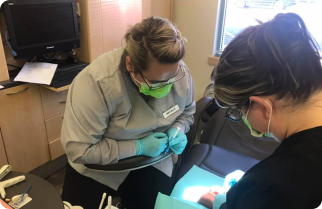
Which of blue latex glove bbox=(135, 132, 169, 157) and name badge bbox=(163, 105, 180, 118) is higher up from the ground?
name badge bbox=(163, 105, 180, 118)

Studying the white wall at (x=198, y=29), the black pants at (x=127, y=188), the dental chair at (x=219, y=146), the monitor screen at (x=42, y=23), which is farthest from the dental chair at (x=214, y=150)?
the monitor screen at (x=42, y=23)

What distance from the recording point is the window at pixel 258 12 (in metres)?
2.28

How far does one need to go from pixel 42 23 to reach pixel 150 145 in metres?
1.24

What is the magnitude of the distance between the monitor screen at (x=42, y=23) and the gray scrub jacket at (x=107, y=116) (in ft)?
2.93

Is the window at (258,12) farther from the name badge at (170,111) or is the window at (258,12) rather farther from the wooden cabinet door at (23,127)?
the wooden cabinet door at (23,127)

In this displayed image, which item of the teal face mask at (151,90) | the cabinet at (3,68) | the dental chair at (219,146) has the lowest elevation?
the dental chair at (219,146)

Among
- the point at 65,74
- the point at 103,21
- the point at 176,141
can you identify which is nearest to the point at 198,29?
the point at 103,21

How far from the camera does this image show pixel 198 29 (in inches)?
Answer: 107

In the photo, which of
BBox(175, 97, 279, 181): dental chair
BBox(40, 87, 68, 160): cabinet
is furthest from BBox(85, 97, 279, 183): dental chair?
BBox(40, 87, 68, 160): cabinet

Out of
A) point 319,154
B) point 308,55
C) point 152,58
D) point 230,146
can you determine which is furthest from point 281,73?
point 230,146

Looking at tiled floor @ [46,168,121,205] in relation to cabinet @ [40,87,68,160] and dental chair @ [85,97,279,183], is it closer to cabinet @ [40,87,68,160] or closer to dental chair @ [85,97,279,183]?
cabinet @ [40,87,68,160]

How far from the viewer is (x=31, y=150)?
199 cm

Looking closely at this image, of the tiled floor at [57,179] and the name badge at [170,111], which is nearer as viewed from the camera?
the name badge at [170,111]

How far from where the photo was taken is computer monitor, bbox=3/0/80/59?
171 centimetres
